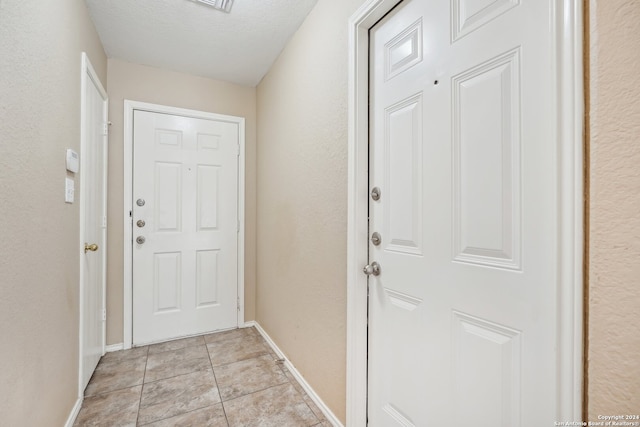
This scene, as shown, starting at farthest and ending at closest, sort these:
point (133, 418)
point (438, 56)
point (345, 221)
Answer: point (133, 418), point (345, 221), point (438, 56)

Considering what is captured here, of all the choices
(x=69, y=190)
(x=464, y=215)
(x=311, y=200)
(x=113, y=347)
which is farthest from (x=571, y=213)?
(x=113, y=347)

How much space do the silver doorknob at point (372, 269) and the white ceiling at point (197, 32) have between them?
163cm

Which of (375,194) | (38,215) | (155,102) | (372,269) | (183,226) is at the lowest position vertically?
(372,269)

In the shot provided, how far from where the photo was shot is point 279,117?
7.69ft

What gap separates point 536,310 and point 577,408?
21 cm

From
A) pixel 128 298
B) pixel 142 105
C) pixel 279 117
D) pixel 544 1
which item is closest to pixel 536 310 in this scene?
pixel 544 1

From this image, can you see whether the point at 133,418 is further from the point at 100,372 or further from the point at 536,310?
the point at 536,310

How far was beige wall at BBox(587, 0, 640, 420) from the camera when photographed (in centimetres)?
55

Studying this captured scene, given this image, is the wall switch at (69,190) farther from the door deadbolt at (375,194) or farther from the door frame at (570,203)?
the door frame at (570,203)

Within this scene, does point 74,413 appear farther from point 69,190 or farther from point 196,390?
point 69,190

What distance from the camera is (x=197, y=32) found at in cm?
205

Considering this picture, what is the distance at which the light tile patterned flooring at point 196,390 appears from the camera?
157cm

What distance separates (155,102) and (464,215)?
2647 mm

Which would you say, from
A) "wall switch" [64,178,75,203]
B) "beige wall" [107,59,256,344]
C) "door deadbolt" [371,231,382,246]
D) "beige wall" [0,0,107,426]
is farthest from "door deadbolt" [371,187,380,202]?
"beige wall" [107,59,256,344]
